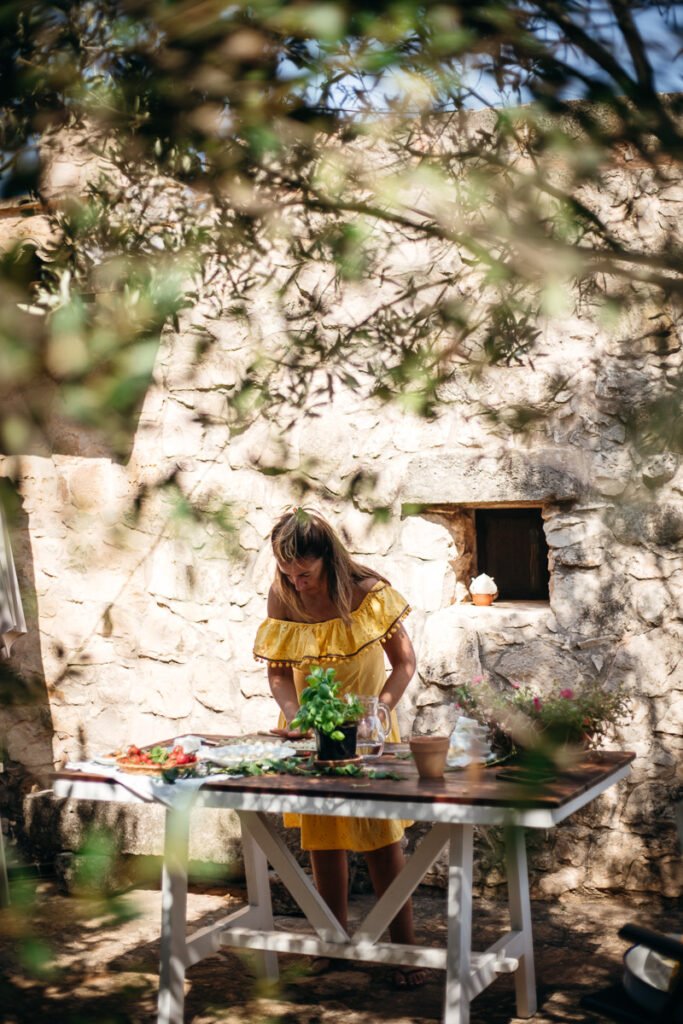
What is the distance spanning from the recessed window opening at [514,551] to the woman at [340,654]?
1275mm

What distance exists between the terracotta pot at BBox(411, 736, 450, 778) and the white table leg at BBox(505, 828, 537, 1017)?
51 cm

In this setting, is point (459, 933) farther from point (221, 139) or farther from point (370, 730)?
point (221, 139)

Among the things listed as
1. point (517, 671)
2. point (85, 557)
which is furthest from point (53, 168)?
point (517, 671)

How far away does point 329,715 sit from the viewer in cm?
304

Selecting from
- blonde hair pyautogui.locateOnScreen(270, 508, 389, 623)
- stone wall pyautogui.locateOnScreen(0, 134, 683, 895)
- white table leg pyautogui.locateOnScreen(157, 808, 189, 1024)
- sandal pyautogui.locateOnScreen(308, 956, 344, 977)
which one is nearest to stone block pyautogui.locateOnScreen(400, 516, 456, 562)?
stone wall pyautogui.locateOnScreen(0, 134, 683, 895)

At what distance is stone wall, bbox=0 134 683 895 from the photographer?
4.38m

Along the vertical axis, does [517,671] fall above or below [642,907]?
above

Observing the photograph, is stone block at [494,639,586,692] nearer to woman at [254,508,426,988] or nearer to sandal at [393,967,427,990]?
woman at [254,508,426,988]

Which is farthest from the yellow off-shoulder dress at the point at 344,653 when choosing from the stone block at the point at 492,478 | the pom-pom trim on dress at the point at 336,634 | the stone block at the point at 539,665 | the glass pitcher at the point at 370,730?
the stone block at the point at 539,665

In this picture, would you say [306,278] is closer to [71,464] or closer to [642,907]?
[71,464]

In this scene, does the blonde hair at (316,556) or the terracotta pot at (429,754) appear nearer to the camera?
the terracotta pot at (429,754)

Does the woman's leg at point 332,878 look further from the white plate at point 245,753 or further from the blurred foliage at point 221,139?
the blurred foliage at point 221,139

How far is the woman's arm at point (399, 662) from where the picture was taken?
3.58 m

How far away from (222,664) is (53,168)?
4.00 m
